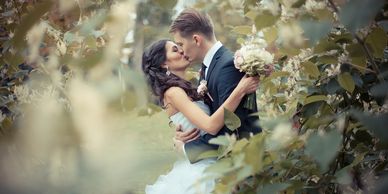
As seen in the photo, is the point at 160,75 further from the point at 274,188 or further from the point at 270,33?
the point at 274,188

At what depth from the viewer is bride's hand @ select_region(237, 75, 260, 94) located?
2.25 m

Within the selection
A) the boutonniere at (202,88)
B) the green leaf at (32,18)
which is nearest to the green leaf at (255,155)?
the green leaf at (32,18)

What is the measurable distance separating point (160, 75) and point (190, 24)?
31cm

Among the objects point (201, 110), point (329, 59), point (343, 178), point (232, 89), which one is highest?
point (329, 59)

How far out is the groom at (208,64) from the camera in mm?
2391

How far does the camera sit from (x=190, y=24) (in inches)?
104

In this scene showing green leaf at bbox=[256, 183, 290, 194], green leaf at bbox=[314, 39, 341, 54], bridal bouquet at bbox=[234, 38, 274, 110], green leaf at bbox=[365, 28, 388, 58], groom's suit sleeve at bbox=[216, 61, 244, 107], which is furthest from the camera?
groom's suit sleeve at bbox=[216, 61, 244, 107]

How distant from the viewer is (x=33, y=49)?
1.46ft

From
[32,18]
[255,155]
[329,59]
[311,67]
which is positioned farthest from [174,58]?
[32,18]

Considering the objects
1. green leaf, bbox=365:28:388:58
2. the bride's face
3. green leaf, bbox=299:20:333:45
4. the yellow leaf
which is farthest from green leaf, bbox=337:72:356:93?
the bride's face

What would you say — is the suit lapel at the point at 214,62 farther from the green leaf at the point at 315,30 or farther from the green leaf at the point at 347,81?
the green leaf at the point at 315,30

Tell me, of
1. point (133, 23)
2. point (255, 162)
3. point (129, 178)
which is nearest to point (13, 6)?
point (255, 162)

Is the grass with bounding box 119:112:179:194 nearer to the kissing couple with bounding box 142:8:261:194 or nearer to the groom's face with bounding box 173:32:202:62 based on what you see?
the kissing couple with bounding box 142:8:261:194

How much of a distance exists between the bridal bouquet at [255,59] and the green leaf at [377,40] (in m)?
0.95
